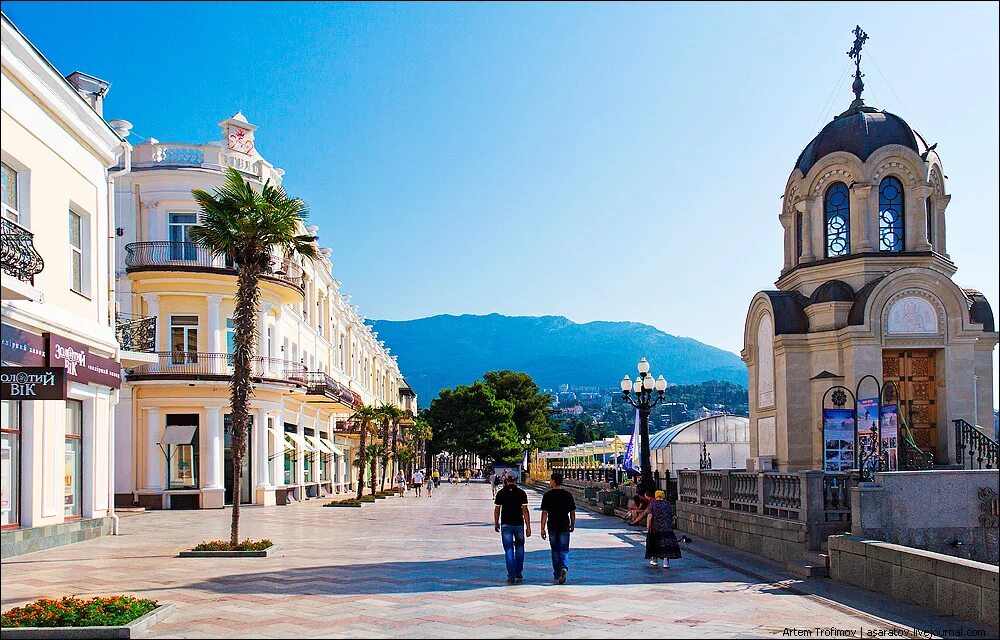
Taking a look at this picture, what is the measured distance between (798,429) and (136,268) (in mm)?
23962

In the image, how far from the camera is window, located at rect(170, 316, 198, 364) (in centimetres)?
3578

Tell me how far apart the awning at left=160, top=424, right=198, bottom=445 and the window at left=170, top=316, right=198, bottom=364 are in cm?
245

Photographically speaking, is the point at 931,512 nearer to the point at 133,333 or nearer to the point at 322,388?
the point at 133,333

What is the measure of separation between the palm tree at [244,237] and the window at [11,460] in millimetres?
3946

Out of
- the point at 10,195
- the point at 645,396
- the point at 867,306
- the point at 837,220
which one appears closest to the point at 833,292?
the point at 867,306

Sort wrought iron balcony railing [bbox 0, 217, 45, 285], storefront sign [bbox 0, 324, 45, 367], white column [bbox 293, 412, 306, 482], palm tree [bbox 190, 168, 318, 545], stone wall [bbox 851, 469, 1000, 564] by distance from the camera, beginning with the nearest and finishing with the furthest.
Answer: stone wall [bbox 851, 469, 1000, 564] → storefront sign [bbox 0, 324, 45, 367] → wrought iron balcony railing [bbox 0, 217, 45, 285] → palm tree [bbox 190, 168, 318, 545] → white column [bbox 293, 412, 306, 482]

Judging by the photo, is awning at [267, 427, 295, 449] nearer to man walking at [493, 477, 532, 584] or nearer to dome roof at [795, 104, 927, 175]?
dome roof at [795, 104, 927, 175]

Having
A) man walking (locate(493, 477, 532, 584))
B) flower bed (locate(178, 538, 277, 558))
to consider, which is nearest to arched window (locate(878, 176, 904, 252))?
man walking (locate(493, 477, 532, 584))

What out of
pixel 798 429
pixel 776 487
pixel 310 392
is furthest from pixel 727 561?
pixel 310 392

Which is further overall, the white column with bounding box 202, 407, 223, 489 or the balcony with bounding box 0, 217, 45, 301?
the white column with bounding box 202, 407, 223, 489

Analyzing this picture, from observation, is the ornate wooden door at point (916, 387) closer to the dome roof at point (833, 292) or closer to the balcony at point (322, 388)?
the dome roof at point (833, 292)

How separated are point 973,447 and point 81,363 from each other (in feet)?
62.7

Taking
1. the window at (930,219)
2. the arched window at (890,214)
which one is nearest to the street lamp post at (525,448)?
the window at (930,219)

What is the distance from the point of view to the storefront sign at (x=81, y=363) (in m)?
17.9
